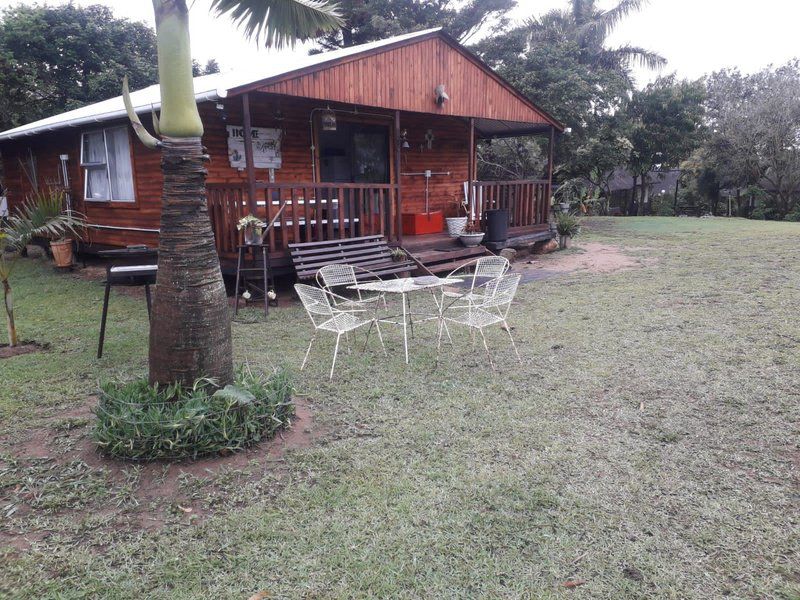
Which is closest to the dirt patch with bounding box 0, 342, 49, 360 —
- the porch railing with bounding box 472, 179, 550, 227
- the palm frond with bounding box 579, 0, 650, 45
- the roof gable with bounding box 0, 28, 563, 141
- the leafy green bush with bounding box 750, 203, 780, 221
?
the roof gable with bounding box 0, 28, 563, 141

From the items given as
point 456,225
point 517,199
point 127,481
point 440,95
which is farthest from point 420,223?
point 127,481

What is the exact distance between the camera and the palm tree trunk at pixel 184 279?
317 centimetres

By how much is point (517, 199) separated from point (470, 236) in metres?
2.16

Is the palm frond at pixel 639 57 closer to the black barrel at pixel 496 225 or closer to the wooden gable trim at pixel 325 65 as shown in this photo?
the black barrel at pixel 496 225

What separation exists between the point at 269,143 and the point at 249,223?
2.80 metres

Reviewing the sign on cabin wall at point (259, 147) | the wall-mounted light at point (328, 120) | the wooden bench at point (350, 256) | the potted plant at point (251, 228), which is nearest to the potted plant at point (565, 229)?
the wooden bench at point (350, 256)

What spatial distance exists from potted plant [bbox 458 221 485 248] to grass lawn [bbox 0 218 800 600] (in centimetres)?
486

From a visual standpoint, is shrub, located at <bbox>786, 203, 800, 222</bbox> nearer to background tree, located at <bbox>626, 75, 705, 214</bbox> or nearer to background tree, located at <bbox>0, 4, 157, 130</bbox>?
background tree, located at <bbox>626, 75, 705, 214</bbox>

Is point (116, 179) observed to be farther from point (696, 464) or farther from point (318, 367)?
point (696, 464)

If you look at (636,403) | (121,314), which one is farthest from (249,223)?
(636,403)

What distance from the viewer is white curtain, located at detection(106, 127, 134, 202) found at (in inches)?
357

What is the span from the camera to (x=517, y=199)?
37.7ft

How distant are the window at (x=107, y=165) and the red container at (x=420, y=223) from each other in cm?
480

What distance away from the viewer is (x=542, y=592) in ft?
6.97
